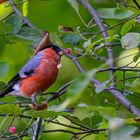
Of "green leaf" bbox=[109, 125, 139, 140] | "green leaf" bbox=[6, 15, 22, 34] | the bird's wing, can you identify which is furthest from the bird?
"green leaf" bbox=[109, 125, 139, 140]

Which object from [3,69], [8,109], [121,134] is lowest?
[121,134]

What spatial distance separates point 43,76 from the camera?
211cm

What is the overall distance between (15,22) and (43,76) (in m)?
0.38

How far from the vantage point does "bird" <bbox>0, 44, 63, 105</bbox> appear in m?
2.08

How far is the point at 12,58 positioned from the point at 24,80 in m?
0.38

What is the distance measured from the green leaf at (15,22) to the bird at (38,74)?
0.87 ft

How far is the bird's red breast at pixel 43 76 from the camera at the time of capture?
2076 millimetres

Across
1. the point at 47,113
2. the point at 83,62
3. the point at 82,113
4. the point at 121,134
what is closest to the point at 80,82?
the point at 121,134

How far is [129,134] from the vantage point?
2.39ft

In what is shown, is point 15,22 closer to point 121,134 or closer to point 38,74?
point 38,74

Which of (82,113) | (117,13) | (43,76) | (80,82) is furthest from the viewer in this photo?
(43,76)

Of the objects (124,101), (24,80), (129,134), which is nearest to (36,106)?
(124,101)

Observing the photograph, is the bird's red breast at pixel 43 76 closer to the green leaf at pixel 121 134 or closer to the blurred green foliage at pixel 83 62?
the blurred green foliage at pixel 83 62

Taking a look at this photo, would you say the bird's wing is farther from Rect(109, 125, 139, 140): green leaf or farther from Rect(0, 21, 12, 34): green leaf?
Rect(109, 125, 139, 140): green leaf
